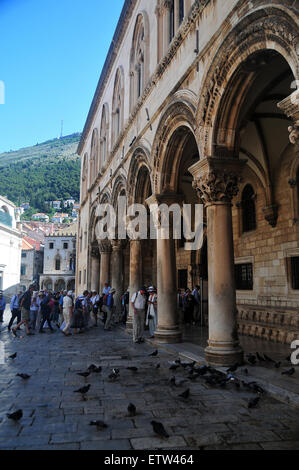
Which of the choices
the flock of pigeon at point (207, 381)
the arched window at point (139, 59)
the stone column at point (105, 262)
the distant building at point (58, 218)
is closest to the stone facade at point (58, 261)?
the stone column at point (105, 262)

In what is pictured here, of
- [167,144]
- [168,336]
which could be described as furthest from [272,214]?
[168,336]

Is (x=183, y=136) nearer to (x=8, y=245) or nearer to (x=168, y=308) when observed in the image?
(x=168, y=308)

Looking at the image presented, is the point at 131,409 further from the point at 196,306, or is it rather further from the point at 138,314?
the point at 196,306

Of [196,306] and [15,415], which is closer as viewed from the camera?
[15,415]

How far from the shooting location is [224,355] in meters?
7.08

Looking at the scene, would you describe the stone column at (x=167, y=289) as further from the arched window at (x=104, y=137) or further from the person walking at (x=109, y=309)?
the arched window at (x=104, y=137)

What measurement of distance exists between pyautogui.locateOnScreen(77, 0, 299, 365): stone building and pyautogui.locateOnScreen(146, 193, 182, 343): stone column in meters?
0.03

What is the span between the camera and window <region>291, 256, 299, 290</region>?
1070 centimetres

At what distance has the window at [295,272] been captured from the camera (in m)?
10.7

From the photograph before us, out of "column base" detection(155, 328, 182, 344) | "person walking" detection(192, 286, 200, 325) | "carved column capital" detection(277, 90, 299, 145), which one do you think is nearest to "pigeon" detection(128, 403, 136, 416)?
"carved column capital" detection(277, 90, 299, 145)

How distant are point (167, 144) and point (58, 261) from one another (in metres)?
57.1

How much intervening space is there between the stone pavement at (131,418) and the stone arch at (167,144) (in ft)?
17.8
